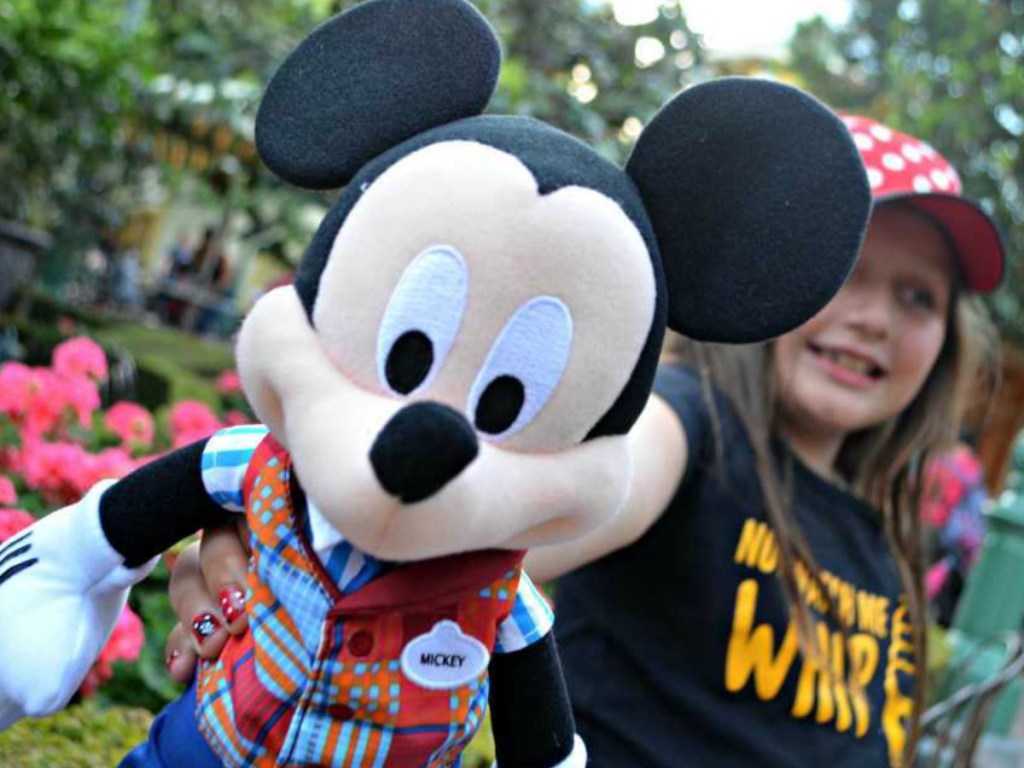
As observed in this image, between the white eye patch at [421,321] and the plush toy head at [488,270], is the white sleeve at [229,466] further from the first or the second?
the white eye patch at [421,321]

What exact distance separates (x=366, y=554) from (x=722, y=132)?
1.59 ft

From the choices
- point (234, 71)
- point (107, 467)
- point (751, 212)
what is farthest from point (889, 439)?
point (234, 71)

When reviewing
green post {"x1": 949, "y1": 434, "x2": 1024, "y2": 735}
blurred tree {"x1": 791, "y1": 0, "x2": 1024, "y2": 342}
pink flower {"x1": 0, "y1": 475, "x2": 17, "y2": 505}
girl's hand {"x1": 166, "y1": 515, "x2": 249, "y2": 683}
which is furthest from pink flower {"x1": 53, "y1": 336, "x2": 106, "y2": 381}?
blurred tree {"x1": 791, "y1": 0, "x2": 1024, "y2": 342}

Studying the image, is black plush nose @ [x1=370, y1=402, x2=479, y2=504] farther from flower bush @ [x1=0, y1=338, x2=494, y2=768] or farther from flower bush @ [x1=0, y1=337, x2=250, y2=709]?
flower bush @ [x1=0, y1=337, x2=250, y2=709]

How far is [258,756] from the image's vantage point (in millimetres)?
1012

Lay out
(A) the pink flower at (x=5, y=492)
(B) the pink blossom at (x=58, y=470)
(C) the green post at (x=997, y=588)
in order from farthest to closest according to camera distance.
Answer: (C) the green post at (x=997, y=588), (B) the pink blossom at (x=58, y=470), (A) the pink flower at (x=5, y=492)

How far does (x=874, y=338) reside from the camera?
6.71ft

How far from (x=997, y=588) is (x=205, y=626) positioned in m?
4.02

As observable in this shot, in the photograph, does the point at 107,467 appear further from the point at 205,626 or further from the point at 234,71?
the point at 234,71

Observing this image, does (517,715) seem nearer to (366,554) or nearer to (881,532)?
(366,554)

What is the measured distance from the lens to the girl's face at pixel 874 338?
2.01 m

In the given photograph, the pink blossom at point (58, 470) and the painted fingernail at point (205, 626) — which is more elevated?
the painted fingernail at point (205, 626)

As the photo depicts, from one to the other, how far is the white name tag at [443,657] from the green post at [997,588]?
3.80m

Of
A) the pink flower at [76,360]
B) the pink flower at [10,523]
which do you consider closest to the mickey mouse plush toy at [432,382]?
the pink flower at [10,523]
